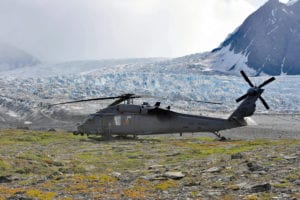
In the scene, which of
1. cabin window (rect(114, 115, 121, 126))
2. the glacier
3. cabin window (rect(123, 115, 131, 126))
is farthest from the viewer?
the glacier

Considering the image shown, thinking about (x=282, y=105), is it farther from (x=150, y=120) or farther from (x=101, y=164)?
(x=101, y=164)

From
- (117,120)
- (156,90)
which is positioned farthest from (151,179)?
(156,90)

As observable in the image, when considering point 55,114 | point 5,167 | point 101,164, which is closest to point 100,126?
point 101,164

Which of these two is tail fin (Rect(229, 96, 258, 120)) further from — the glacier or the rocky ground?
the glacier

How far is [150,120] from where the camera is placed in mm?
40875

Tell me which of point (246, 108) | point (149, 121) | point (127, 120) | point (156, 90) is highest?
point (156, 90)

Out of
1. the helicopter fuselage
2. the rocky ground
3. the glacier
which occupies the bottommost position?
the rocky ground

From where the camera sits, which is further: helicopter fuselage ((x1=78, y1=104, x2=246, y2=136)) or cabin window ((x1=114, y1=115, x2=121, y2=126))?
cabin window ((x1=114, y1=115, x2=121, y2=126))

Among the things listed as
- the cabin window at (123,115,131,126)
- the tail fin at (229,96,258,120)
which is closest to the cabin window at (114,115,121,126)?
the cabin window at (123,115,131,126)

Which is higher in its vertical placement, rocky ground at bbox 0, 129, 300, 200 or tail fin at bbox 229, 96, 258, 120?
tail fin at bbox 229, 96, 258, 120

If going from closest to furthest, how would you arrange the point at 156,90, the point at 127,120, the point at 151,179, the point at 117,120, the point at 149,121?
the point at 151,179, the point at 149,121, the point at 127,120, the point at 117,120, the point at 156,90

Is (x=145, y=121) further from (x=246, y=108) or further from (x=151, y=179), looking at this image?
(x=151, y=179)

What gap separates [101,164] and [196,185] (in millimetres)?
10082

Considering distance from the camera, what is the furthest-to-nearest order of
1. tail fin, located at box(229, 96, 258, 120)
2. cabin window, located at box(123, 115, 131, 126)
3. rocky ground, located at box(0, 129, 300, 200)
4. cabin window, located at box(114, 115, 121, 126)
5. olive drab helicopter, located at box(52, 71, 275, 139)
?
tail fin, located at box(229, 96, 258, 120) < cabin window, located at box(114, 115, 121, 126) < cabin window, located at box(123, 115, 131, 126) < olive drab helicopter, located at box(52, 71, 275, 139) < rocky ground, located at box(0, 129, 300, 200)
